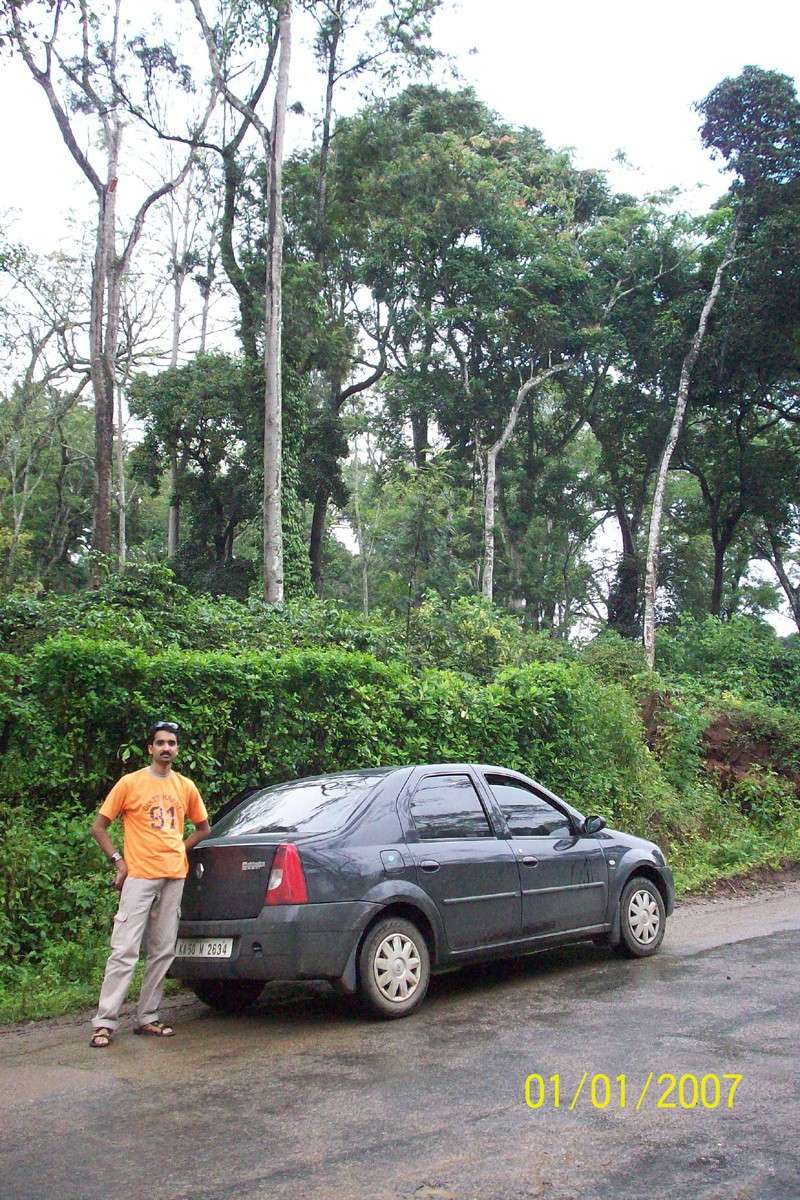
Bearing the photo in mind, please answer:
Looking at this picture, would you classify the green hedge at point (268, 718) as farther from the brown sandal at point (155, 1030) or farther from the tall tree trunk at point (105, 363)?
the tall tree trunk at point (105, 363)

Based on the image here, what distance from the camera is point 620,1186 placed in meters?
3.89

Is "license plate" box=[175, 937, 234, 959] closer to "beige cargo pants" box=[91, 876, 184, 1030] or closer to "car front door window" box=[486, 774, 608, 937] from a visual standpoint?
"beige cargo pants" box=[91, 876, 184, 1030]

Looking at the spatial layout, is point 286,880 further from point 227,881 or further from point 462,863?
point 462,863

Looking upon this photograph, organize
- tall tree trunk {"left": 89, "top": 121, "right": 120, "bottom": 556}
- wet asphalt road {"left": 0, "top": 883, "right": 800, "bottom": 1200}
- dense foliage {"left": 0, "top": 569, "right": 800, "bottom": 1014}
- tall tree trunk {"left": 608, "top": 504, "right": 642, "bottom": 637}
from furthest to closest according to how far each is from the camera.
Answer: tall tree trunk {"left": 608, "top": 504, "right": 642, "bottom": 637}, tall tree trunk {"left": 89, "top": 121, "right": 120, "bottom": 556}, dense foliage {"left": 0, "top": 569, "right": 800, "bottom": 1014}, wet asphalt road {"left": 0, "top": 883, "right": 800, "bottom": 1200}

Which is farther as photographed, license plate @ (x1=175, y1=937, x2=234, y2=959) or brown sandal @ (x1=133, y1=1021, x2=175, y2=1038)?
license plate @ (x1=175, y1=937, x2=234, y2=959)

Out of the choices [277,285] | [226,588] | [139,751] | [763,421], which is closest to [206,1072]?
[139,751]

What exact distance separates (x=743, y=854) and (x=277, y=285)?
17888 mm

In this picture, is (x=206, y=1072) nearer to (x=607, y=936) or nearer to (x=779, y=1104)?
(x=779, y=1104)

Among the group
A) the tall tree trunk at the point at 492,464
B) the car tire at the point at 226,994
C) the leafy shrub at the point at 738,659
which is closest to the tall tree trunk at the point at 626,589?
the tall tree trunk at the point at 492,464

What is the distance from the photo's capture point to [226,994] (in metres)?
7.11

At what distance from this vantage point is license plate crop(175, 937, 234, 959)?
6566 mm

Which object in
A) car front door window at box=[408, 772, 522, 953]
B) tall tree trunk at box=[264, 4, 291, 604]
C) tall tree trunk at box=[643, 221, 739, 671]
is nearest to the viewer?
car front door window at box=[408, 772, 522, 953]

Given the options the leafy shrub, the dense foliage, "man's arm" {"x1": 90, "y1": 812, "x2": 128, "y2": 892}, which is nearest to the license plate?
"man's arm" {"x1": 90, "y1": 812, "x2": 128, "y2": 892}
